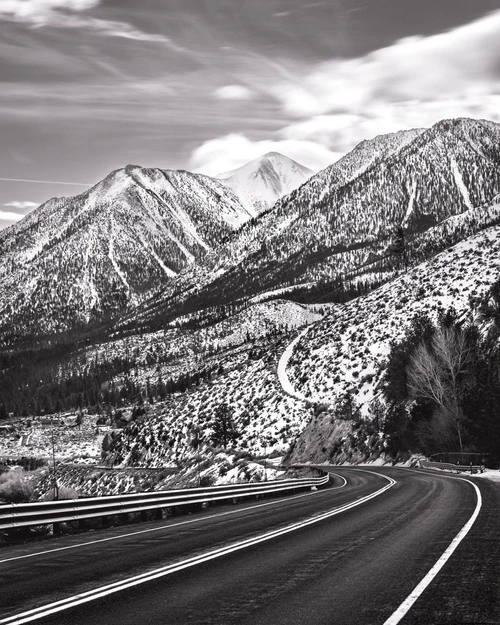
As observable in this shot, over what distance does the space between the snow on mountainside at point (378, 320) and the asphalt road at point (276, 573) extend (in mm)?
56443

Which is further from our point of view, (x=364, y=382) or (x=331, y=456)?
(x=364, y=382)

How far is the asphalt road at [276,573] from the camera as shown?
697 cm

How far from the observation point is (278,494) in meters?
30.2

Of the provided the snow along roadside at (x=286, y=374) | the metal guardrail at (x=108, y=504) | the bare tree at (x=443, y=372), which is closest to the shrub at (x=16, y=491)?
the metal guardrail at (x=108, y=504)

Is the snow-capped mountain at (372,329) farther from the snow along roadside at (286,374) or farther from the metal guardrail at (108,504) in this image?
the metal guardrail at (108,504)

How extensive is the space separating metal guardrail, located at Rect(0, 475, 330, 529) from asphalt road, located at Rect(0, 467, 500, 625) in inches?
41.9

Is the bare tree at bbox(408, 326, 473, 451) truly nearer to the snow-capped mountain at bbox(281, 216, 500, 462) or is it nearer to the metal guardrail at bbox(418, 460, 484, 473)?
the metal guardrail at bbox(418, 460, 484, 473)

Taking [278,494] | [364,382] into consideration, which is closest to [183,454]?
[364,382]

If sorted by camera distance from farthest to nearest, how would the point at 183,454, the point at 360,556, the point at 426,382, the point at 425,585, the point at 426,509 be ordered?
1. the point at 183,454
2. the point at 426,382
3. the point at 426,509
4. the point at 360,556
5. the point at 425,585

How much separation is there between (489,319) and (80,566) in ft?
198

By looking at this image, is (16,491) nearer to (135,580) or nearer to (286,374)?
(135,580)

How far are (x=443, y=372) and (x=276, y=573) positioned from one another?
48.7 metres

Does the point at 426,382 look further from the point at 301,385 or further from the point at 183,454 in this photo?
the point at 183,454

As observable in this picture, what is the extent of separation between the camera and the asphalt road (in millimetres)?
6973
